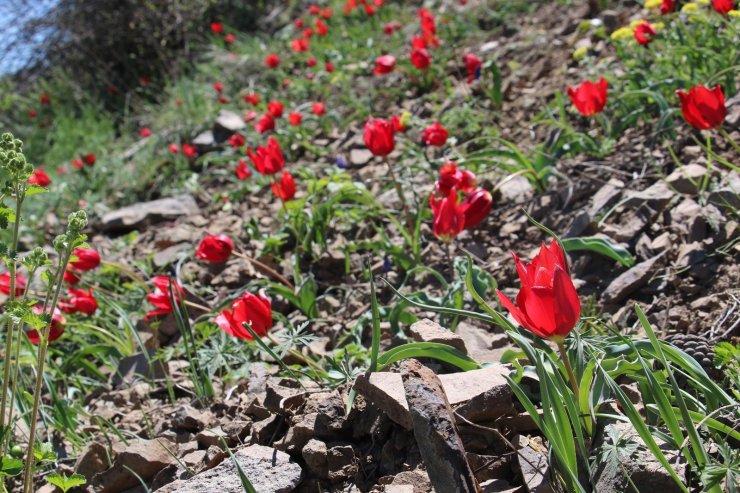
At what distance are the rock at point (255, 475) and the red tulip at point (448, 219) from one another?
0.95 metres

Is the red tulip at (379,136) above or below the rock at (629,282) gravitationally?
above

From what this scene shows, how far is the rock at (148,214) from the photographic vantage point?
4.76m

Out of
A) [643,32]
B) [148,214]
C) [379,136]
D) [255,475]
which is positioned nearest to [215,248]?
[379,136]

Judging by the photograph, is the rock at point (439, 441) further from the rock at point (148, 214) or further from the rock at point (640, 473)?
the rock at point (148, 214)

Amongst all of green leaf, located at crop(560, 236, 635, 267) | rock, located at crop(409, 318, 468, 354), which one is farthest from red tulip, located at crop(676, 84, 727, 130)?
rock, located at crop(409, 318, 468, 354)

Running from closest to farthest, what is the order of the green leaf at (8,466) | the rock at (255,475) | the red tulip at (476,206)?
the green leaf at (8,466) → the rock at (255,475) → the red tulip at (476,206)

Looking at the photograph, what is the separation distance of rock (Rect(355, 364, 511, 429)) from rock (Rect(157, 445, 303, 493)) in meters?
0.26

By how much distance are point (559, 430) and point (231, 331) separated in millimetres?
1088

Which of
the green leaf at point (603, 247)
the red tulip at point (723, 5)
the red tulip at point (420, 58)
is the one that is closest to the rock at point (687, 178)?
the green leaf at point (603, 247)

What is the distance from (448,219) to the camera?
8.16 ft

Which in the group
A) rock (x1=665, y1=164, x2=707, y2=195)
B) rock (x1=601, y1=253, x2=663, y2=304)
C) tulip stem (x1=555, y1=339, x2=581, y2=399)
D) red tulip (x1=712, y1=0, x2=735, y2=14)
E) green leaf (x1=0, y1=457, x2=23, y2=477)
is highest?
green leaf (x1=0, y1=457, x2=23, y2=477)

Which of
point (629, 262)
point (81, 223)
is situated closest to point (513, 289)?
point (629, 262)

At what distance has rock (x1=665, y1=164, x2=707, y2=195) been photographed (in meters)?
2.74

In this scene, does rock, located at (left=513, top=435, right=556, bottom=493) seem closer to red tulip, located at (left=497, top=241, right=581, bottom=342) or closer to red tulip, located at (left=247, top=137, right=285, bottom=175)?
red tulip, located at (left=497, top=241, right=581, bottom=342)
